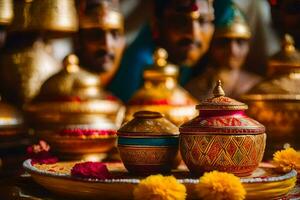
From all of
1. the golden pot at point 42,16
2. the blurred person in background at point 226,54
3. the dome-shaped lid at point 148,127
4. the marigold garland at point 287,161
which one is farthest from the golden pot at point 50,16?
the marigold garland at point 287,161

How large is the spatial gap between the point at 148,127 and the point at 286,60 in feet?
1.92

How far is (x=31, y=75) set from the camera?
64.0 inches

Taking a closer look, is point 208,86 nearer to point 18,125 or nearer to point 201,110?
point 18,125

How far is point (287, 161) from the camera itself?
3.43ft

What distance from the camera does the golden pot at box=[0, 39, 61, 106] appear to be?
1.62m

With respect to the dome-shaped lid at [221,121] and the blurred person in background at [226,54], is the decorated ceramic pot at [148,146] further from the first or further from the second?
the blurred person in background at [226,54]

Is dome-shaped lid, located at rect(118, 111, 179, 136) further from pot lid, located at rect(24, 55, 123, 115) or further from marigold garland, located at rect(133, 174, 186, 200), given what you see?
pot lid, located at rect(24, 55, 123, 115)

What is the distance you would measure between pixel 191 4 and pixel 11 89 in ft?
1.83

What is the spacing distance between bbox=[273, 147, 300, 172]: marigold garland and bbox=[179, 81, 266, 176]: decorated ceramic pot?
0.10m

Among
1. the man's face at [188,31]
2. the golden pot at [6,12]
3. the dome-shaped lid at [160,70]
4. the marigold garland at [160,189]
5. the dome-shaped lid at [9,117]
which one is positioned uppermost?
the golden pot at [6,12]

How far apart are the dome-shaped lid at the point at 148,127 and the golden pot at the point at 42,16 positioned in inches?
24.6

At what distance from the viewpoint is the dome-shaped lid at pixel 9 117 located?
4.79 feet

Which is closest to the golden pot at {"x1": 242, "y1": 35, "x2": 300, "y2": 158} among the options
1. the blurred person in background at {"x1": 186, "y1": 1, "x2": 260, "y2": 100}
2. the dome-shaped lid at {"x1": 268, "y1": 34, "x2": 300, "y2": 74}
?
the dome-shaped lid at {"x1": 268, "y1": 34, "x2": 300, "y2": 74}

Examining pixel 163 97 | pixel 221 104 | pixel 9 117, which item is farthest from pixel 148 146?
pixel 9 117
